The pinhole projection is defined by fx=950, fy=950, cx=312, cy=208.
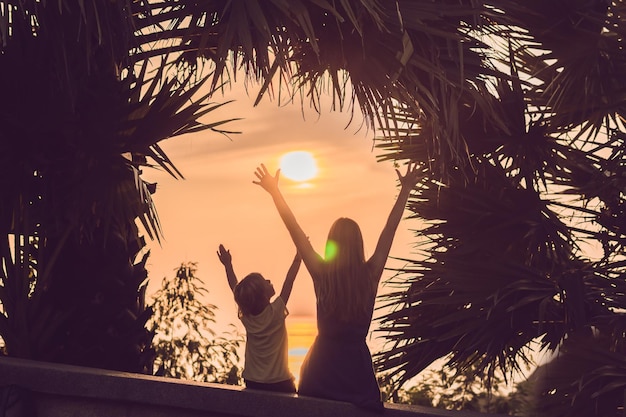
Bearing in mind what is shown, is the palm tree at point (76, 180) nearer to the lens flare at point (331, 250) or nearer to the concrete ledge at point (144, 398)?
the concrete ledge at point (144, 398)

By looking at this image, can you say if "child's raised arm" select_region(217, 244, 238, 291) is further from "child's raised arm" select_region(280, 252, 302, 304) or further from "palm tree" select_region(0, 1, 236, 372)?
"palm tree" select_region(0, 1, 236, 372)

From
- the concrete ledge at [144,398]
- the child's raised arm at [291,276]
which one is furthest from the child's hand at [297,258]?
the concrete ledge at [144,398]

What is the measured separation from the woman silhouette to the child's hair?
0.47 metres

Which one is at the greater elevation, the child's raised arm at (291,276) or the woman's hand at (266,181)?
the woman's hand at (266,181)

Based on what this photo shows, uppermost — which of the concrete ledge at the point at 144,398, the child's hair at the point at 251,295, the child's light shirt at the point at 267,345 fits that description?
the child's hair at the point at 251,295

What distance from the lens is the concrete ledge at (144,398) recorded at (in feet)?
16.9

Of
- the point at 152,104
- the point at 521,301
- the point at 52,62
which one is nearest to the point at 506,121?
the point at 521,301

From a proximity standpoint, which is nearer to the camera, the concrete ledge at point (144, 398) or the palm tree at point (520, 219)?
the concrete ledge at point (144, 398)

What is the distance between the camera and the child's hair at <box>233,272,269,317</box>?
5.91 metres

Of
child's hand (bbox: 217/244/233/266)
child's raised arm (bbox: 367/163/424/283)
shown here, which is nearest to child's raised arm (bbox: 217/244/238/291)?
child's hand (bbox: 217/244/233/266)

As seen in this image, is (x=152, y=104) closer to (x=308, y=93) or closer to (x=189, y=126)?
(x=189, y=126)

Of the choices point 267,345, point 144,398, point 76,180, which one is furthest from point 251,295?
point 76,180

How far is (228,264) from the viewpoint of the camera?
20.2ft

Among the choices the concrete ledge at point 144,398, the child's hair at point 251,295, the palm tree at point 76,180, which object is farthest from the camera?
the palm tree at point 76,180
